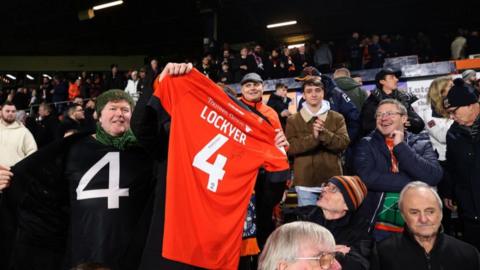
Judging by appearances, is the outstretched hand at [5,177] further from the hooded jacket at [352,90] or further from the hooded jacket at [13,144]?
the hooded jacket at [352,90]

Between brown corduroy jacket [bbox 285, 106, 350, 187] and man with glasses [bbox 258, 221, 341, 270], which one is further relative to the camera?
brown corduroy jacket [bbox 285, 106, 350, 187]

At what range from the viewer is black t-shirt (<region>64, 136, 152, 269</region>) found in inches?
115

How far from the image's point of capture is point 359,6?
20859 millimetres

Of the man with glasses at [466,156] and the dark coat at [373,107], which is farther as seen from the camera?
the dark coat at [373,107]

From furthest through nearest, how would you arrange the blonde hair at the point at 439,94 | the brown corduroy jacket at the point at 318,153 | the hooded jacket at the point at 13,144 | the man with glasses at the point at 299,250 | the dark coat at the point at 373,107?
the hooded jacket at the point at 13,144, the dark coat at the point at 373,107, the blonde hair at the point at 439,94, the brown corduroy jacket at the point at 318,153, the man with glasses at the point at 299,250

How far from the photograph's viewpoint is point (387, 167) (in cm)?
377

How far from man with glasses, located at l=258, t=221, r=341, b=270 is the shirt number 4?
3.16ft

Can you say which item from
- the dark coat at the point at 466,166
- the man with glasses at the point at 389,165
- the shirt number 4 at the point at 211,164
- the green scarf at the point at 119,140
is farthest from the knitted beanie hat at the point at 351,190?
the green scarf at the point at 119,140

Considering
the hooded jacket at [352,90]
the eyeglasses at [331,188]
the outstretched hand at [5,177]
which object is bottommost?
the eyeglasses at [331,188]

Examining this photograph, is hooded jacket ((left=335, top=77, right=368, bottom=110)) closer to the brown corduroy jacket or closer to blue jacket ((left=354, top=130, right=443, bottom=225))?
the brown corduroy jacket

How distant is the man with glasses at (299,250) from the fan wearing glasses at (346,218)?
37.9 inches

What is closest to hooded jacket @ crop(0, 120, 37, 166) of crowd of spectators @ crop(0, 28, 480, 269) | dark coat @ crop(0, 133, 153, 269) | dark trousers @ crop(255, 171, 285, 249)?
crowd of spectators @ crop(0, 28, 480, 269)

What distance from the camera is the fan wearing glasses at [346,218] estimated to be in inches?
116

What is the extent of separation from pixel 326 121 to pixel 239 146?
175 cm
